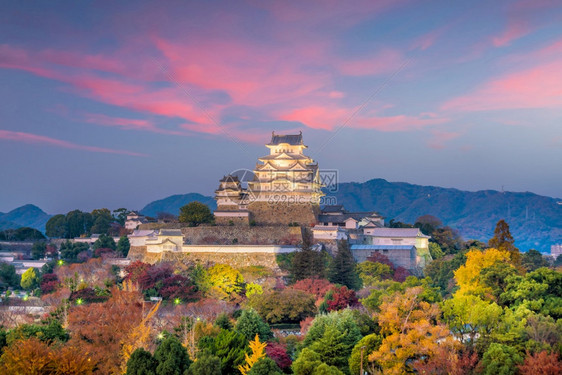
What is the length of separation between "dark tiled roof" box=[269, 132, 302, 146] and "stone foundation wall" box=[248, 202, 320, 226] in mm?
6448

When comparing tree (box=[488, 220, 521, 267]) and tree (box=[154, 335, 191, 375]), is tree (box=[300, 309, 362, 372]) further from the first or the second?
tree (box=[488, 220, 521, 267])

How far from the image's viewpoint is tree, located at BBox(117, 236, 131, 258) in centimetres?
Answer: 6088

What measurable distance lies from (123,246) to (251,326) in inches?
1255

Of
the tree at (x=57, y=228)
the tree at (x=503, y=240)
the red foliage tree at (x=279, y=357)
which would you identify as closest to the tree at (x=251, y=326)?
the red foliage tree at (x=279, y=357)

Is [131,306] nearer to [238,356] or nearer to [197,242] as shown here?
[238,356]

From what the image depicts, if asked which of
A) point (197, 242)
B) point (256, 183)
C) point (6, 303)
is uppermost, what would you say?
point (256, 183)

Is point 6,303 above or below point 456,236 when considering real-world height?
below

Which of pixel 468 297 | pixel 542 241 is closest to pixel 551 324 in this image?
pixel 468 297

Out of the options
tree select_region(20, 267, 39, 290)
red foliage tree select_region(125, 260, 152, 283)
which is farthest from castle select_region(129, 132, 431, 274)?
tree select_region(20, 267, 39, 290)

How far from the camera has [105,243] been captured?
63.3 m

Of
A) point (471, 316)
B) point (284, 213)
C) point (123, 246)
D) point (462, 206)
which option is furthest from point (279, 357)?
point (462, 206)

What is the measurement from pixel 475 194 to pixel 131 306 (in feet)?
362

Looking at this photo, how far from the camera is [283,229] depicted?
54250mm

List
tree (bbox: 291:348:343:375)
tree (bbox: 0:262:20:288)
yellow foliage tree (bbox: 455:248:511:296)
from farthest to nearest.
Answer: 1. tree (bbox: 0:262:20:288)
2. yellow foliage tree (bbox: 455:248:511:296)
3. tree (bbox: 291:348:343:375)
